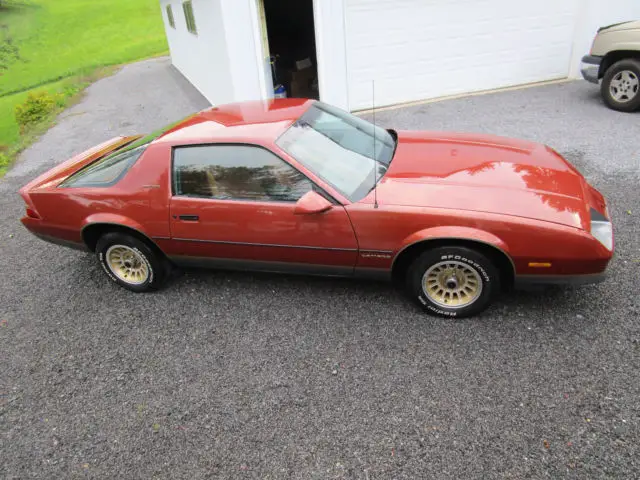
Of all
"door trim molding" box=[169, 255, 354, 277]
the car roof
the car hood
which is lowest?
"door trim molding" box=[169, 255, 354, 277]

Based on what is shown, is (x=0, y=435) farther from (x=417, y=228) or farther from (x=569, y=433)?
(x=569, y=433)

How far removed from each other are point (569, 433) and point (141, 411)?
101 inches

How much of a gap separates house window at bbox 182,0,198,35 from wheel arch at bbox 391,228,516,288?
9295 millimetres

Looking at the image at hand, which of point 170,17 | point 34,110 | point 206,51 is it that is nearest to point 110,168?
point 206,51

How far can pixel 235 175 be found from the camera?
11.4 feet

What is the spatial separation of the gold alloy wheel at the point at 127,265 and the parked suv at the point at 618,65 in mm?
7519

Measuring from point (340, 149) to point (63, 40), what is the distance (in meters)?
30.2

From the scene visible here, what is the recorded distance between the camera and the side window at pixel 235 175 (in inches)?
132

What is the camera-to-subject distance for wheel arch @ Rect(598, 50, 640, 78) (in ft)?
23.0

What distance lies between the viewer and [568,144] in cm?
651

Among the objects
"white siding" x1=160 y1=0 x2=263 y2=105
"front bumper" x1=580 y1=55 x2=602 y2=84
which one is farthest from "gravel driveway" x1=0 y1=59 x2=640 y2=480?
"white siding" x1=160 y1=0 x2=263 y2=105

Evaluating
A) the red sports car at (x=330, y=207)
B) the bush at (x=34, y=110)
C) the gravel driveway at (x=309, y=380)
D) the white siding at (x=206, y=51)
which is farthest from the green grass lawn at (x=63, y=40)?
the gravel driveway at (x=309, y=380)

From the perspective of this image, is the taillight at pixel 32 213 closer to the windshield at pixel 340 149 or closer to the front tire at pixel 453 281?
the windshield at pixel 340 149

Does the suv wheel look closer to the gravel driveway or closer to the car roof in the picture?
the gravel driveway
